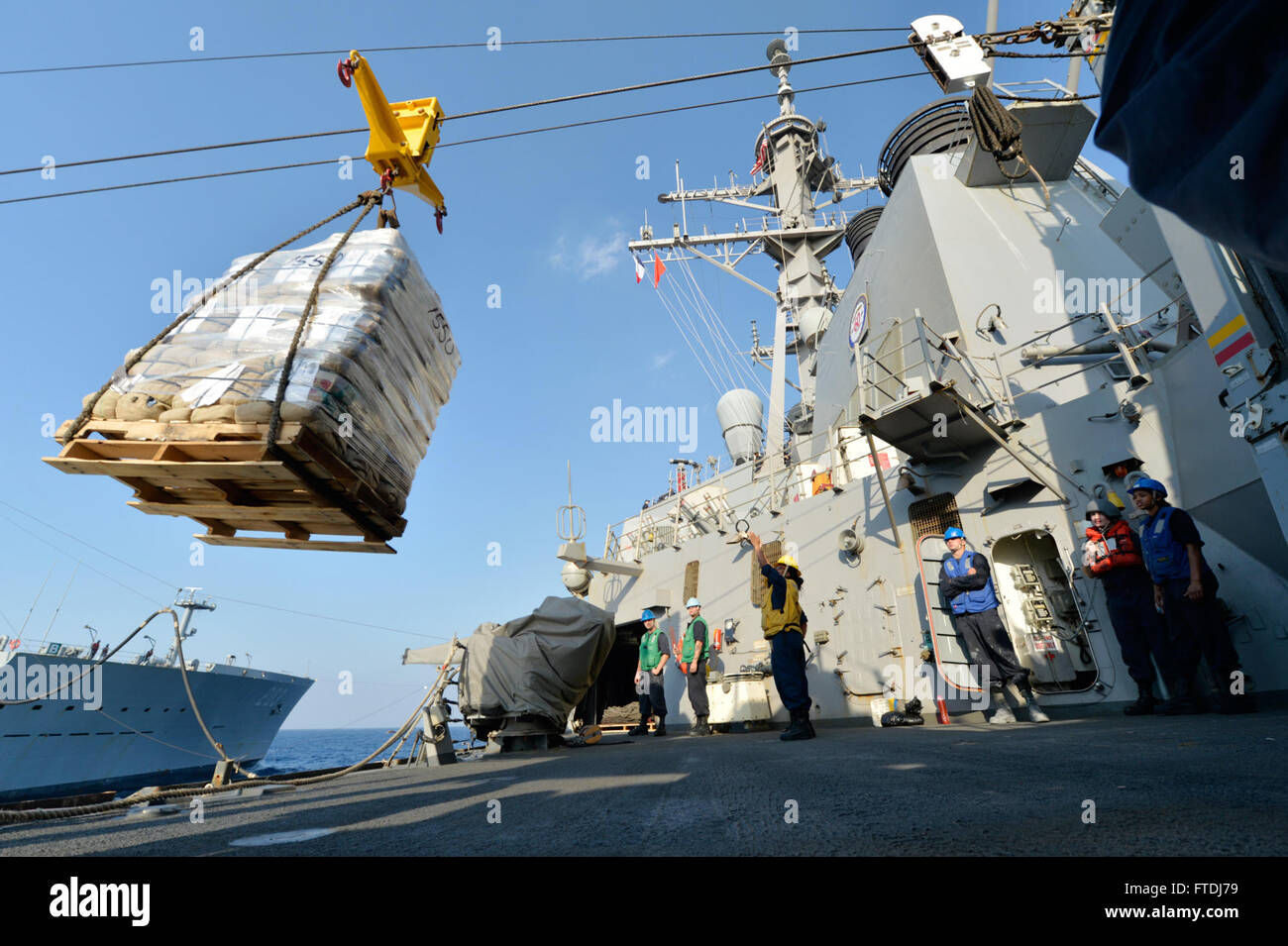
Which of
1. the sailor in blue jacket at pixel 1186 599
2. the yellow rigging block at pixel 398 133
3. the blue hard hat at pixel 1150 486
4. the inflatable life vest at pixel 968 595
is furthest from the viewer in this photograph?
the inflatable life vest at pixel 968 595

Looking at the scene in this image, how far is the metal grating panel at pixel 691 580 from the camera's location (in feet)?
36.0

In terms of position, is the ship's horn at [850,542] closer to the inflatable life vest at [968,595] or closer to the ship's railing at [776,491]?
the ship's railing at [776,491]

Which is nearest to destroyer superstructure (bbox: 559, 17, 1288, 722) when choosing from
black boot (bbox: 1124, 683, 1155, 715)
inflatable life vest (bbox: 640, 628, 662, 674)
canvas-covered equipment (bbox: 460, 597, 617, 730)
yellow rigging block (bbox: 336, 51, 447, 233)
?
black boot (bbox: 1124, 683, 1155, 715)

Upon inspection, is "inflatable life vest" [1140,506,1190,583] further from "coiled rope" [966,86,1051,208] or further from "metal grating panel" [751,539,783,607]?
"coiled rope" [966,86,1051,208]

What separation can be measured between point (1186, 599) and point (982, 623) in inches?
59.5

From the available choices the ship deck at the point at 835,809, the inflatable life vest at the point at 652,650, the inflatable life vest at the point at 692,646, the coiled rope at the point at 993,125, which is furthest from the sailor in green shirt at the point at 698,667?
the coiled rope at the point at 993,125

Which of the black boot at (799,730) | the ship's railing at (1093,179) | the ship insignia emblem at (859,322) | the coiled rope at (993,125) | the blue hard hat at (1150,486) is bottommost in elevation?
the black boot at (799,730)

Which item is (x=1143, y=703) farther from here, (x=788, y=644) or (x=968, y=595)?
(x=788, y=644)

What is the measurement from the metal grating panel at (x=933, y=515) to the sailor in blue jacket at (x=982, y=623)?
1.52 metres

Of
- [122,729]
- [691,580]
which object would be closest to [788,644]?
[691,580]

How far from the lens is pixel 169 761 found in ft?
77.0

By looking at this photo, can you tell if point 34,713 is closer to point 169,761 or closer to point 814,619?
point 169,761

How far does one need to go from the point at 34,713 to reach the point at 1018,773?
1028 inches

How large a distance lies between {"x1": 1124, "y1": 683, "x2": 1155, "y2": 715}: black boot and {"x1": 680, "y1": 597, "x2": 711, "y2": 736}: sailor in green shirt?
172 inches
